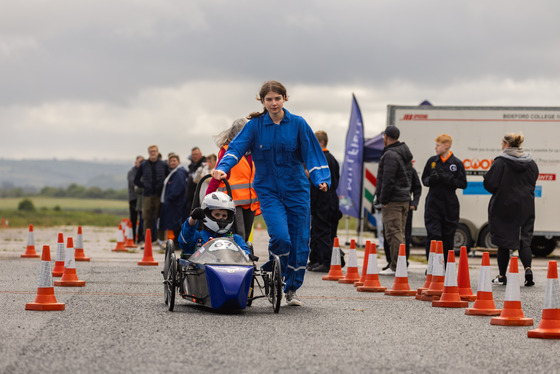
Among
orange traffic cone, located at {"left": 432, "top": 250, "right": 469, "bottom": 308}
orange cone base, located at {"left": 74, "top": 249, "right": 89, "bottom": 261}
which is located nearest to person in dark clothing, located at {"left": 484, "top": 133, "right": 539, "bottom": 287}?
orange traffic cone, located at {"left": 432, "top": 250, "right": 469, "bottom": 308}

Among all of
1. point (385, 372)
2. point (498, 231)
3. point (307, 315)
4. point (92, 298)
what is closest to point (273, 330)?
point (307, 315)

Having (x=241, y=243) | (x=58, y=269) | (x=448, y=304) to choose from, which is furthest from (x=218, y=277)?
(x=58, y=269)

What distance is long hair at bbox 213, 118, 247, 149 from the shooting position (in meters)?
12.4

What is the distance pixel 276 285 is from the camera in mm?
9883

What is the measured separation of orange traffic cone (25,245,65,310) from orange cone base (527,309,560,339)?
167 inches

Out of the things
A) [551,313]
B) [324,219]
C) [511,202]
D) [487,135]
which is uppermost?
[487,135]

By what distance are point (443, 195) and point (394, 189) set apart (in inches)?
28.0

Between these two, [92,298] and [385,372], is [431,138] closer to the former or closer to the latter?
[92,298]

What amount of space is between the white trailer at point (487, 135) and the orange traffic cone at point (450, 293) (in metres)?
11.7

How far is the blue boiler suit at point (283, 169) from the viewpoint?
10320 millimetres

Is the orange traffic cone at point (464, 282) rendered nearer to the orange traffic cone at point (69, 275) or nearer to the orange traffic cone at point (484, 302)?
the orange traffic cone at point (484, 302)

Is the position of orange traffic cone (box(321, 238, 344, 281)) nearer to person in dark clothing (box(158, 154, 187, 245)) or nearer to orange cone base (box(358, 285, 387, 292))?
orange cone base (box(358, 285, 387, 292))

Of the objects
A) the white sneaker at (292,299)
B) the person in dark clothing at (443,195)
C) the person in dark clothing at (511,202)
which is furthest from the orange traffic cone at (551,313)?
the person in dark clothing at (443,195)

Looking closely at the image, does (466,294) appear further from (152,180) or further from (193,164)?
(152,180)
